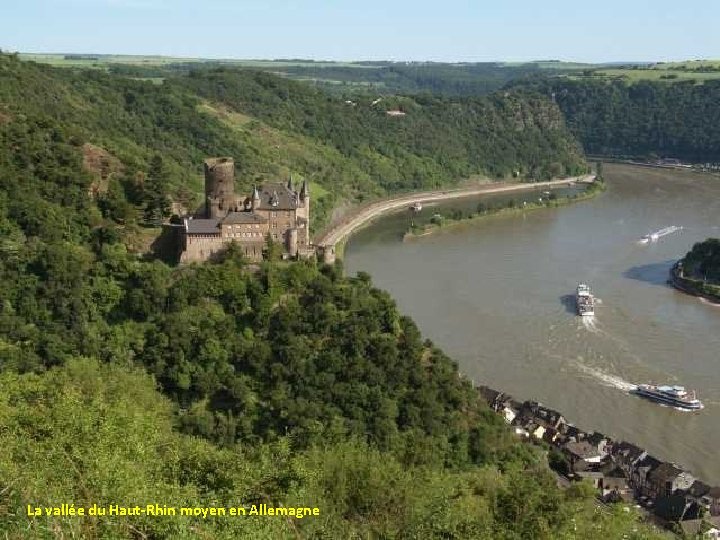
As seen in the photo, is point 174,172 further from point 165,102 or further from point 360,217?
point 165,102

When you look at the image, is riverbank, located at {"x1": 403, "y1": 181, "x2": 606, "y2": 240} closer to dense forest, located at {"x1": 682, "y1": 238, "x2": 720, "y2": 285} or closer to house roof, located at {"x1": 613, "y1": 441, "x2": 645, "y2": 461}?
dense forest, located at {"x1": 682, "y1": 238, "x2": 720, "y2": 285}

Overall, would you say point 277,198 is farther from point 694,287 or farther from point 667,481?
point 694,287

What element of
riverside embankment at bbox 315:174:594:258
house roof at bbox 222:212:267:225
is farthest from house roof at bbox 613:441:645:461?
riverside embankment at bbox 315:174:594:258

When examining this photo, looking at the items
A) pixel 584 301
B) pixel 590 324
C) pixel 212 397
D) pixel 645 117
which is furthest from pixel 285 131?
pixel 212 397

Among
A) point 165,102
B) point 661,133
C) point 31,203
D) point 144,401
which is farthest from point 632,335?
point 661,133

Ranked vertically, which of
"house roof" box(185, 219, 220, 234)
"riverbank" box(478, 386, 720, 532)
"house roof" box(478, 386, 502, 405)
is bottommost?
"riverbank" box(478, 386, 720, 532)

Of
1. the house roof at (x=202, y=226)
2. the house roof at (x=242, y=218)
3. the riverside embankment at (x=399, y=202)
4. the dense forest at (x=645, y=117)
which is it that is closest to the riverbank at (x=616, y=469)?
the house roof at (x=242, y=218)
